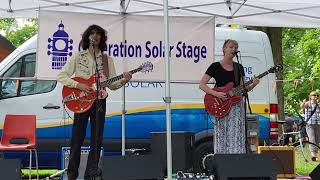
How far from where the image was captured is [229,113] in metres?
6.84

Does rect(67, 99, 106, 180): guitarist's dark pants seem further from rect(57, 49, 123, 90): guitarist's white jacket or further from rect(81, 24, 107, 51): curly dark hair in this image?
rect(81, 24, 107, 51): curly dark hair

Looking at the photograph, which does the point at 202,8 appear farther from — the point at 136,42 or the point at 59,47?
the point at 59,47

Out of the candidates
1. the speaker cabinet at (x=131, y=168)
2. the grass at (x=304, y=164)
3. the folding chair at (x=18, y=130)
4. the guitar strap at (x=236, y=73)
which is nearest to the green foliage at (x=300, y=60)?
the grass at (x=304, y=164)

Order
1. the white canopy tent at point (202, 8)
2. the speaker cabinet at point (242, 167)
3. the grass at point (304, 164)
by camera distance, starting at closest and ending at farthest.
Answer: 1. the speaker cabinet at point (242, 167)
2. the white canopy tent at point (202, 8)
3. the grass at point (304, 164)

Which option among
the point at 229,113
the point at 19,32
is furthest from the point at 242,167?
the point at 19,32

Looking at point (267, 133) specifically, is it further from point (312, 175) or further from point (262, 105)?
point (312, 175)

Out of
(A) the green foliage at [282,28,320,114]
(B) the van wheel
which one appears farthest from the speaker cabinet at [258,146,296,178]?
(A) the green foliage at [282,28,320,114]

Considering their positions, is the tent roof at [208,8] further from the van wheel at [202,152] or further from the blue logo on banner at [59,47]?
the van wheel at [202,152]

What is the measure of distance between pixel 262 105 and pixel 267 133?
49 cm

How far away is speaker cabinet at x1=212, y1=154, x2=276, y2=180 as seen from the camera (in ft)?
18.1

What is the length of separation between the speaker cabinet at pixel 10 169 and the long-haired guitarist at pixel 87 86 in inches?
42.8

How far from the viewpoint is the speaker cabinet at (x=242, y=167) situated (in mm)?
5508

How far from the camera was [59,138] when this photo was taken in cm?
929

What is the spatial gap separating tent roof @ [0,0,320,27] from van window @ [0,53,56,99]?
1.08 m
